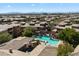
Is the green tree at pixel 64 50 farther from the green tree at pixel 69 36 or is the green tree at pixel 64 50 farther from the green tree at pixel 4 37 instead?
the green tree at pixel 4 37

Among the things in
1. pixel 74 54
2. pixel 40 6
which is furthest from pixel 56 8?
pixel 74 54

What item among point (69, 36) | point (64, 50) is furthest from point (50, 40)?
Answer: point (69, 36)

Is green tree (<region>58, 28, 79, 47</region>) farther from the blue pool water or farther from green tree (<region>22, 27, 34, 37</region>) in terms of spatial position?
green tree (<region>22, 27, 34, 37</region>)

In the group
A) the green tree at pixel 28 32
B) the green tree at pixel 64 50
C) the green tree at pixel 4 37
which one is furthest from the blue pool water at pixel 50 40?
the green tree at pixel 4 37

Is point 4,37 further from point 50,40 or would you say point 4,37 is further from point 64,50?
point 64,50

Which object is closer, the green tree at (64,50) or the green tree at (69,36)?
the green tree at (64,50)

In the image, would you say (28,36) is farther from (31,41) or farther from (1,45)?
(1,45)
